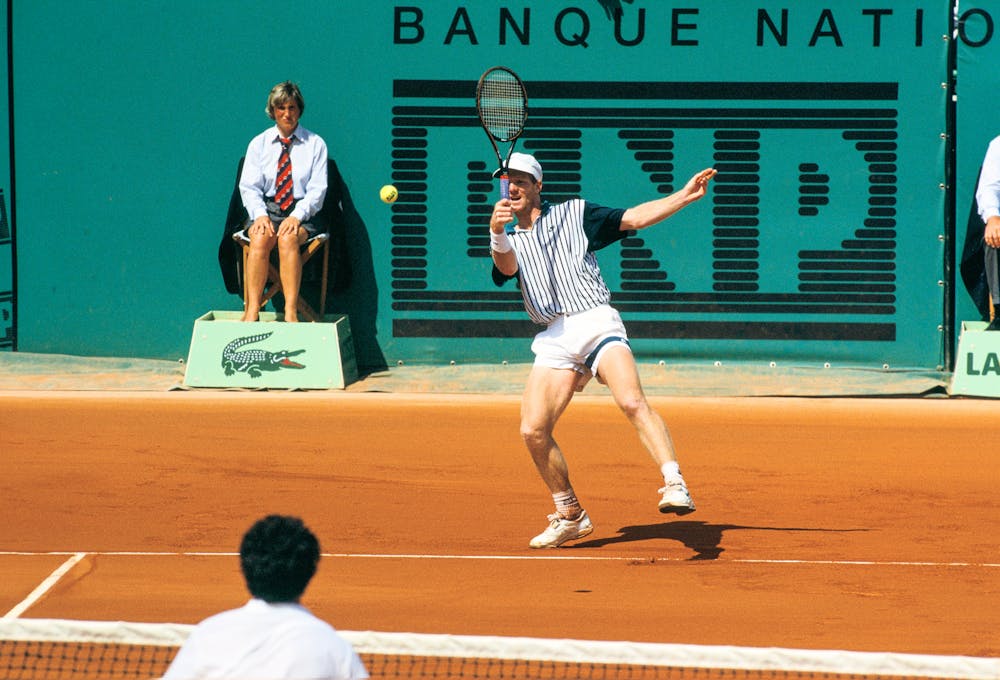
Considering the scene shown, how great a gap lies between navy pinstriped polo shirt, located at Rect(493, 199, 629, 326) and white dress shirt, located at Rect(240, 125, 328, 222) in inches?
156

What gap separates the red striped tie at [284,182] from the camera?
10711 millimetres

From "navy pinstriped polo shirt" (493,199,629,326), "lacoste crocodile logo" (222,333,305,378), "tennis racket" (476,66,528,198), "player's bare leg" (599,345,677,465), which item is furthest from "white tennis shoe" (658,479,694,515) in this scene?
"lacoste crocodile logo" (222,333,305,378)

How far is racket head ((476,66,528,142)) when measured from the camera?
299 inches

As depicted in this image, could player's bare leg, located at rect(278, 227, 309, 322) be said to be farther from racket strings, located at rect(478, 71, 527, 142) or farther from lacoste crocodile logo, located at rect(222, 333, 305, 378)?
racket strings, located at rect(478, 71, 527, 142)

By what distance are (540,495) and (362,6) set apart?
4772 millimetres

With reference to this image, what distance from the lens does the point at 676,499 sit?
6230mm

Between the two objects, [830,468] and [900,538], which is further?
[830,468]

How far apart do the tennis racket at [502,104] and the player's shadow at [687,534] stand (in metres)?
1.97

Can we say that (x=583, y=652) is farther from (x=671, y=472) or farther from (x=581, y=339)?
(x=581, y=339)

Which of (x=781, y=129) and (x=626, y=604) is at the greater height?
(x=781, y=129)

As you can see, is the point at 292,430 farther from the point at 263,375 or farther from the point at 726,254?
the point at 726,254

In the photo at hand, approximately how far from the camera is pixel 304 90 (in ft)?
37.3

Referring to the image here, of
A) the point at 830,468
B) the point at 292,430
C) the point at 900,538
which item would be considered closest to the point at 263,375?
the point at 292,430

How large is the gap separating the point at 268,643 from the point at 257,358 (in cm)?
754
